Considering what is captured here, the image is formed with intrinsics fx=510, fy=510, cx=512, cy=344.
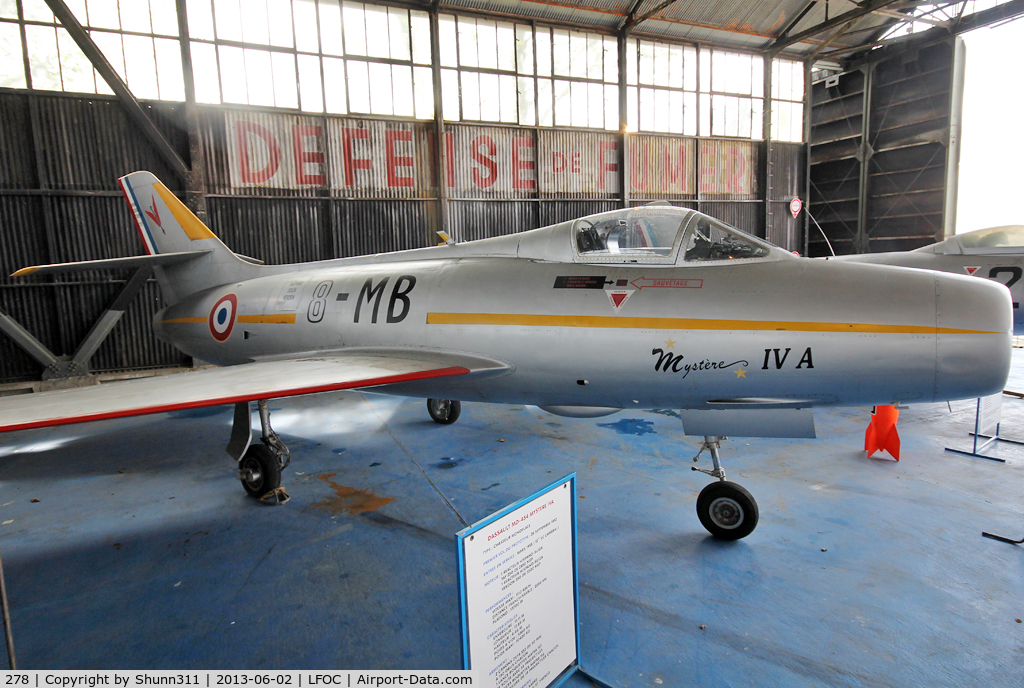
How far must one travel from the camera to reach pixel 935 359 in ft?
11.2

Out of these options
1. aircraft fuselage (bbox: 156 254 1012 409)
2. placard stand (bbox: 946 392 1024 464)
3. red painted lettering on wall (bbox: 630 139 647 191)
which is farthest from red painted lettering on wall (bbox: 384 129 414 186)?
placard stand (bbox: 946 392 1024 464)

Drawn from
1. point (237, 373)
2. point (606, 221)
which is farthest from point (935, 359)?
point (237, 373)

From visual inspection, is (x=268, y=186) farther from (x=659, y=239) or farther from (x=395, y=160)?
(x=659, y=239)

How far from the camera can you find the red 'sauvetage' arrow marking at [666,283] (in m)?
4.08

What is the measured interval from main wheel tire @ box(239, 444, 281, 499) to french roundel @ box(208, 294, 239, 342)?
1939 mm

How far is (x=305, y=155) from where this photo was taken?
44.9 ft

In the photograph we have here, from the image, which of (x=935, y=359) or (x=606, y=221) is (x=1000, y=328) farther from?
(x=606, y=221)

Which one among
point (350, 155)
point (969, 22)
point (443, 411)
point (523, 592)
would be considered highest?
point (969, 22)

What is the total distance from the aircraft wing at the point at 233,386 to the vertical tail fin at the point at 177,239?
3090mm

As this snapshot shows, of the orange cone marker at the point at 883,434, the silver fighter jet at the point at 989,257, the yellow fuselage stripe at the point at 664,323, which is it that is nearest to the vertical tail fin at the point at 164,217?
the yellow fuselage stripe at the point at 664,323

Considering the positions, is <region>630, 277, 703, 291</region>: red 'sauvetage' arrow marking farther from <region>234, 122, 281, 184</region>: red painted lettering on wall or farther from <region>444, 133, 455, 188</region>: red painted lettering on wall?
<region>234, 122, 281, 184</region>: red painted lettering on wall

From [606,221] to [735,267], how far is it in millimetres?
1224

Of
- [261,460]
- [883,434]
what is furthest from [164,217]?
[883,434]

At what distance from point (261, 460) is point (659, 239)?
188 inches
